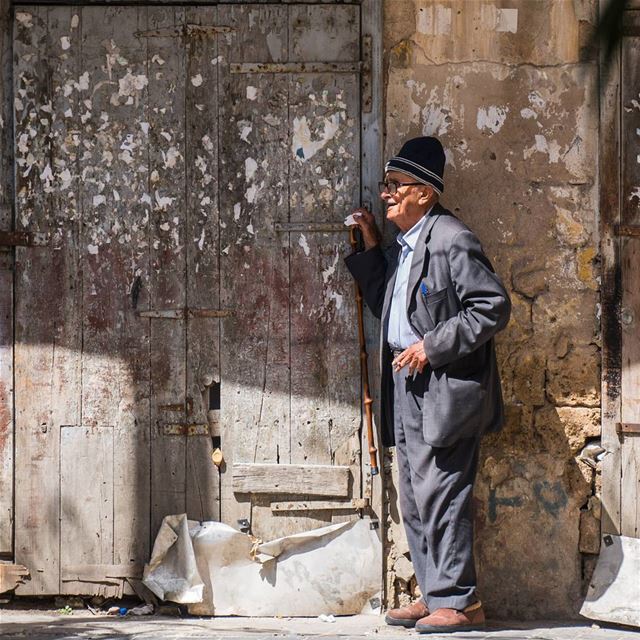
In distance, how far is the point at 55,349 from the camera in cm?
393

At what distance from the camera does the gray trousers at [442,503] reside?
139 inches

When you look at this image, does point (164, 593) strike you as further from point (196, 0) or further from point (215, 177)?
point (196, 0)

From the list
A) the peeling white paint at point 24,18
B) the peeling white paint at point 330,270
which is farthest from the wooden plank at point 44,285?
the peeling white paint at point 330,270

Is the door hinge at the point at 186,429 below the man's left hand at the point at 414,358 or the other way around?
below

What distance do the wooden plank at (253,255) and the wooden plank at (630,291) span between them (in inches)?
55.2

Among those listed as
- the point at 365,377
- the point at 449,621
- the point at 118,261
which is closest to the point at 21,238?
the point at 118,261

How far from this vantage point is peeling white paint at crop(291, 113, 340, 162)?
3844 mm

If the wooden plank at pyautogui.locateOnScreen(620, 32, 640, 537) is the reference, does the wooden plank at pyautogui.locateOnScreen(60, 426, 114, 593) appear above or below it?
below

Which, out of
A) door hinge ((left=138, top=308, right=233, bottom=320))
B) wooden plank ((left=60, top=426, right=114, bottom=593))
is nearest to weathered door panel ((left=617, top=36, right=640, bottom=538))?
door hinge ((left=138, top=308, right=233, bottom=320))

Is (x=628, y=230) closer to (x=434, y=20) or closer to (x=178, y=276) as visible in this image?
(x=434, y=20)

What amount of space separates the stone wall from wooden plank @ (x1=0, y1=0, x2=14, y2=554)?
159 cm

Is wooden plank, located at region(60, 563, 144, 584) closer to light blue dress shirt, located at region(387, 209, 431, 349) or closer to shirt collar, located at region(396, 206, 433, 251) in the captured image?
light blue dress shirt, located at region(387, 209, 431, 349)

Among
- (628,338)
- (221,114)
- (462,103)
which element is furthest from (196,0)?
(628,338)

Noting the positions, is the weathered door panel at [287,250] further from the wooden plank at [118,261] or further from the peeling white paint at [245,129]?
the wooden plank at [118,261]
